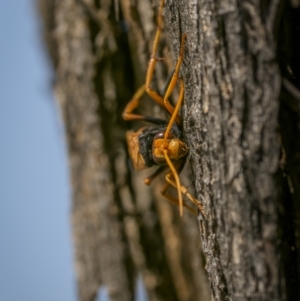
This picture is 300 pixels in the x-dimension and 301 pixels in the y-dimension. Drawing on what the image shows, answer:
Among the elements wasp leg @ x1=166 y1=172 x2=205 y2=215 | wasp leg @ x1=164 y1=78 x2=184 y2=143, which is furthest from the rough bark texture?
wasp leg @ x1=164 y1=78 x2=184 y2=143

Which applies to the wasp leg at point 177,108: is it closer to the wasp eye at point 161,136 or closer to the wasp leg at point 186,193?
the wasp eye at point 161,136

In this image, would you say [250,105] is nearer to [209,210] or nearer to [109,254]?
[209,210]

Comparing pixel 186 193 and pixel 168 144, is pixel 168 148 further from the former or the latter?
pixel 186 193

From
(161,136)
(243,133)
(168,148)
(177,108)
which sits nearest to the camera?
(243,133)

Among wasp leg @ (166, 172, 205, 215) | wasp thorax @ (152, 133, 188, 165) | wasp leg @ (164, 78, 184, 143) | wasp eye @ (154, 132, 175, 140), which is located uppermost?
wasp leg @ (164, 78, 184, 143)

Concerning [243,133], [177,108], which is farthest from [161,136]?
[243,133]

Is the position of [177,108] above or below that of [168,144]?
above

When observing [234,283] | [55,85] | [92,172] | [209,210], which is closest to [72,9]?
[55,85]

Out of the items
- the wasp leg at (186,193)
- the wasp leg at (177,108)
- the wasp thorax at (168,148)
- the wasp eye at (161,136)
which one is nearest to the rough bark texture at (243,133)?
the wasp leg at (186,193)

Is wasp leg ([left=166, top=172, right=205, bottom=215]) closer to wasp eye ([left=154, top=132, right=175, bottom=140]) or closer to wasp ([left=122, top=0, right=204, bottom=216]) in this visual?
wasp ([left=122, top=0, right=204, bottom=216])
